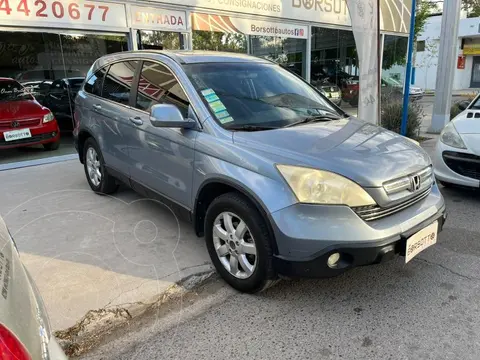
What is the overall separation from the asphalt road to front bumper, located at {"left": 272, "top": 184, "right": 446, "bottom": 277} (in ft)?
1.31

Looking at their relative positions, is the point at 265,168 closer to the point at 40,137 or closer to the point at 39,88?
the point at 40,137

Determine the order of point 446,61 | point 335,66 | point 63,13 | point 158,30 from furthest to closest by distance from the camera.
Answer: point 335,66, point 446,61, point 158,30, point 63,13

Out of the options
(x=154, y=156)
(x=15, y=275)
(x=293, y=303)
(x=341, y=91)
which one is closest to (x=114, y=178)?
(x=154, y=156)

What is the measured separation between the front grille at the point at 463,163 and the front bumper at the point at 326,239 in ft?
8.51

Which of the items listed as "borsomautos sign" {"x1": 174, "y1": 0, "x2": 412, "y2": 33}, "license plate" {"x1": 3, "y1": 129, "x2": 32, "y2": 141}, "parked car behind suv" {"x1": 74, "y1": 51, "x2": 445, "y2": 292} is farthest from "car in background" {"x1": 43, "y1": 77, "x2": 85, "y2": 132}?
"parked car behind suv" {"x1": 74, "y1": 51, "x2": 445, "y2": 292}

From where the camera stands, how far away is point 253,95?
139 inches

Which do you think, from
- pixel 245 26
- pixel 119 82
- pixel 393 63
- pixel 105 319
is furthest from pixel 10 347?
pixel 393 63

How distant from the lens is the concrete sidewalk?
9.97 feet

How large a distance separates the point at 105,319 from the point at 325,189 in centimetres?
174

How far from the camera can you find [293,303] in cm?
294

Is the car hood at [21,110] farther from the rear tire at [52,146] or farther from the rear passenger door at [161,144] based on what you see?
the rear passenger door at [161,144]

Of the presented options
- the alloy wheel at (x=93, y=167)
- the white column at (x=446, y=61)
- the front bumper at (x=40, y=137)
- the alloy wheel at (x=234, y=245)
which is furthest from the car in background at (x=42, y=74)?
the white column at (x=446, y=61)

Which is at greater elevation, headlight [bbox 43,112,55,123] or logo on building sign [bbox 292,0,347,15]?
logo on building sign [bbox 292,0,347,15]

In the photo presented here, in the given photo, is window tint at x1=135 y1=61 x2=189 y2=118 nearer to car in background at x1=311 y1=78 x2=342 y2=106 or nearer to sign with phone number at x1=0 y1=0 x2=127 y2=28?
sign with phone number at x1=0 y1=0 x2=127 y2=28
